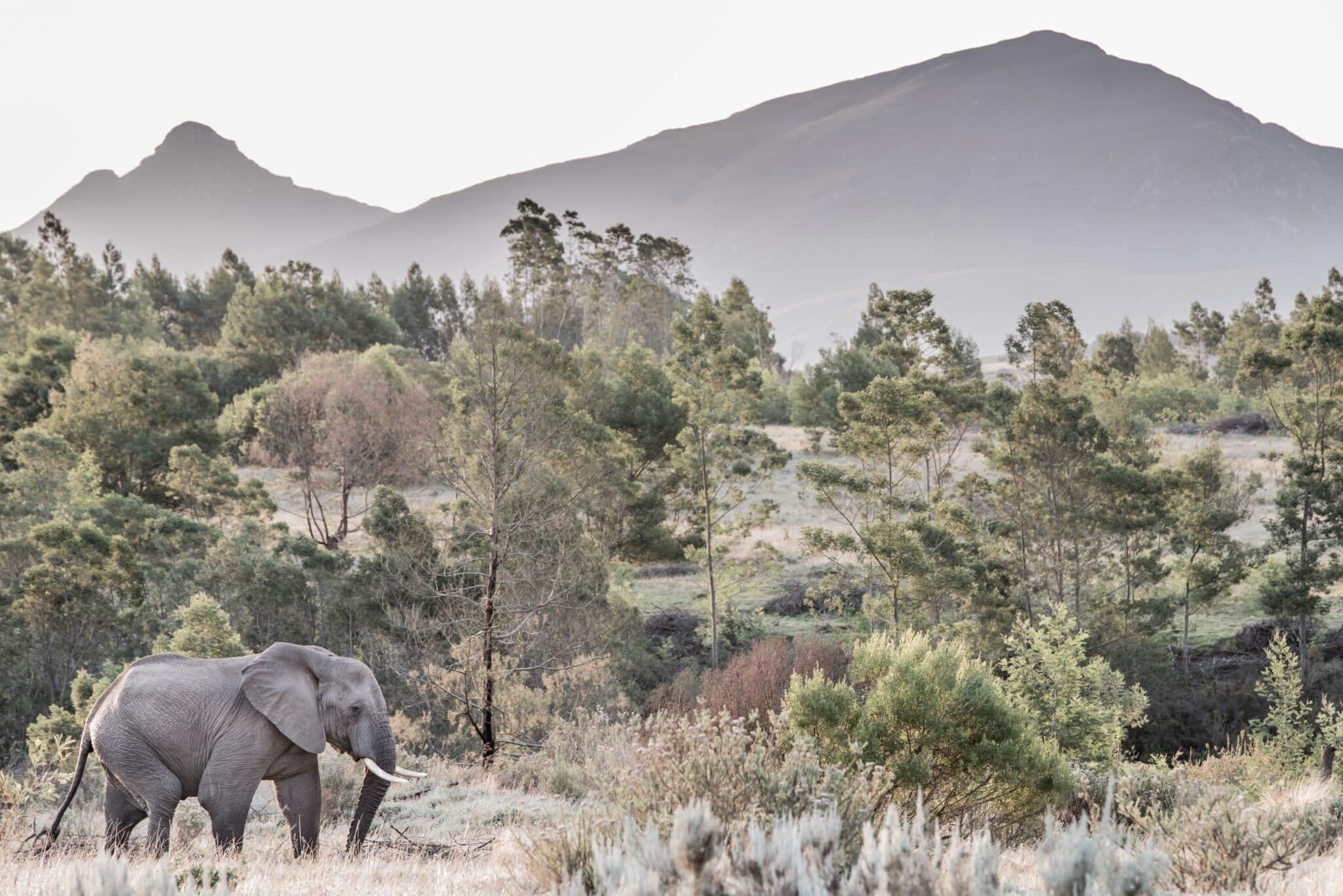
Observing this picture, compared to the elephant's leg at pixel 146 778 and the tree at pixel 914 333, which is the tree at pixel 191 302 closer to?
the tree at pixel 914 333

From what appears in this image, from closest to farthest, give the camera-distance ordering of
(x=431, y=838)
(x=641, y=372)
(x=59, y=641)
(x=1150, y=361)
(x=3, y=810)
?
(x=3, y=810) < (x=431, y=838) < (x=59, y=641) < (x=641, y=372) < (x=1150, y=361)

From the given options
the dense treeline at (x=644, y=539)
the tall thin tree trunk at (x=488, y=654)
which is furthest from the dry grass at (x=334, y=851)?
the dense treeline at (x=644, y=539)

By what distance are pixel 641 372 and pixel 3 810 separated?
28.7 meters

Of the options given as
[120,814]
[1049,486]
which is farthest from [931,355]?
[120,814]

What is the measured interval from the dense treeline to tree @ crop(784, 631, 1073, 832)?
0.04 meters

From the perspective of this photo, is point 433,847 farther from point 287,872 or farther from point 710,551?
point 710,551

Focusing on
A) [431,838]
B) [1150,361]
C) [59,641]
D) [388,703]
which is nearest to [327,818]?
[431,838]

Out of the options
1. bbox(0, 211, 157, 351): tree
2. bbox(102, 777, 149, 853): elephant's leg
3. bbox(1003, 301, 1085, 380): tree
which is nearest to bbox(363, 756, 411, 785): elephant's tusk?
bbox(102, 777, 149, 853): elephant's leg

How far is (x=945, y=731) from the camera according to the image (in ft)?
29.2

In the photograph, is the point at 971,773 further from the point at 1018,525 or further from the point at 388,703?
the point at 1018,525

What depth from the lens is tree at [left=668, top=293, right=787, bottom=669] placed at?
75.7ft

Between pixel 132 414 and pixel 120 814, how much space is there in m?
28.0

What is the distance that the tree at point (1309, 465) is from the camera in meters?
24.8

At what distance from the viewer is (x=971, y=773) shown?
9023 millimetres
